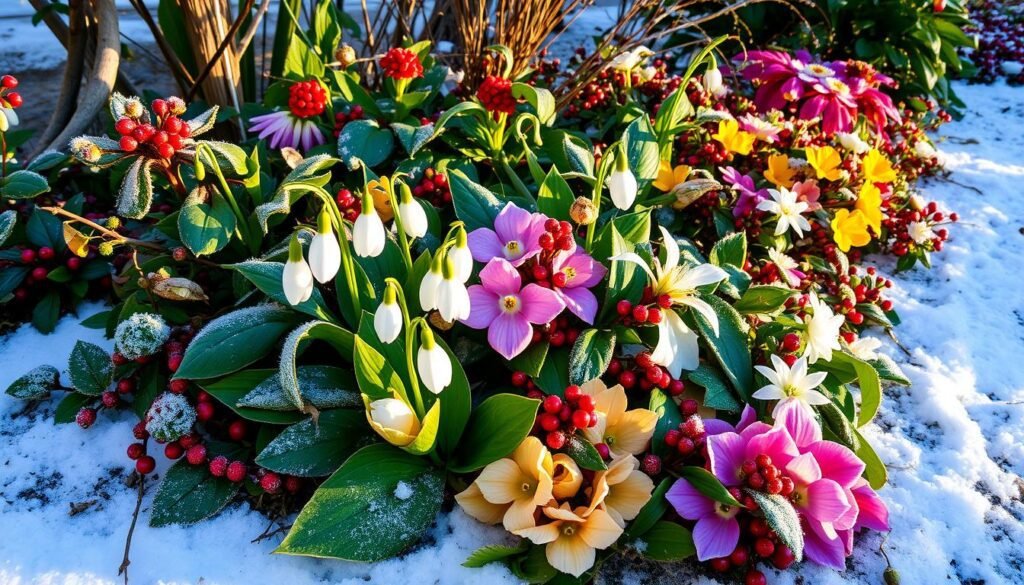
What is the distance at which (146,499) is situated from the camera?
4.64ft

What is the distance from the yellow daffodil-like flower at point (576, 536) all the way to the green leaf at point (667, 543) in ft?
0.27

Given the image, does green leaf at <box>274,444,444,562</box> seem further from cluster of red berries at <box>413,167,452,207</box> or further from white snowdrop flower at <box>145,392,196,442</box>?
cluster of red berries at <box>413,167,452,207</box>

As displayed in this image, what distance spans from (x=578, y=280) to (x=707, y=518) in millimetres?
559

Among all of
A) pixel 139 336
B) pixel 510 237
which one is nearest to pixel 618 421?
pixel 510 237

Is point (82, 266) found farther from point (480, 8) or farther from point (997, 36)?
point (997, 36)

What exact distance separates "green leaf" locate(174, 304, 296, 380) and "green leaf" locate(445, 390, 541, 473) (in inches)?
18.5

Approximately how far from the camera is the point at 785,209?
1.93m

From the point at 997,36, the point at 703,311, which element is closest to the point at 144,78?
the point at 703,311

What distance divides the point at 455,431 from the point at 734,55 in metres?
2.72

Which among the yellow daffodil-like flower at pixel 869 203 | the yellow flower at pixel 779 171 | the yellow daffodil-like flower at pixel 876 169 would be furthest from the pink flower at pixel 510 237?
the yellow daffodil-like flower at pixel 876 169

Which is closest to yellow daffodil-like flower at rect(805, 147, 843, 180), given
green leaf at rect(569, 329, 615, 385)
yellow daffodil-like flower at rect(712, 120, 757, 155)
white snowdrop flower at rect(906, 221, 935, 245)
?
yellow daffodil-like flower at rect(712, 120, 757, 155)

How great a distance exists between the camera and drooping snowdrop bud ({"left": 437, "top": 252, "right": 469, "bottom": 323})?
1.04 metres

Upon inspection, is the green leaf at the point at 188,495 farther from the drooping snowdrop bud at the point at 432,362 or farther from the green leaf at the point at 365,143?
the green leaf at the point at 365,143

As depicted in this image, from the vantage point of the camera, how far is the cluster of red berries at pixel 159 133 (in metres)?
1.46
